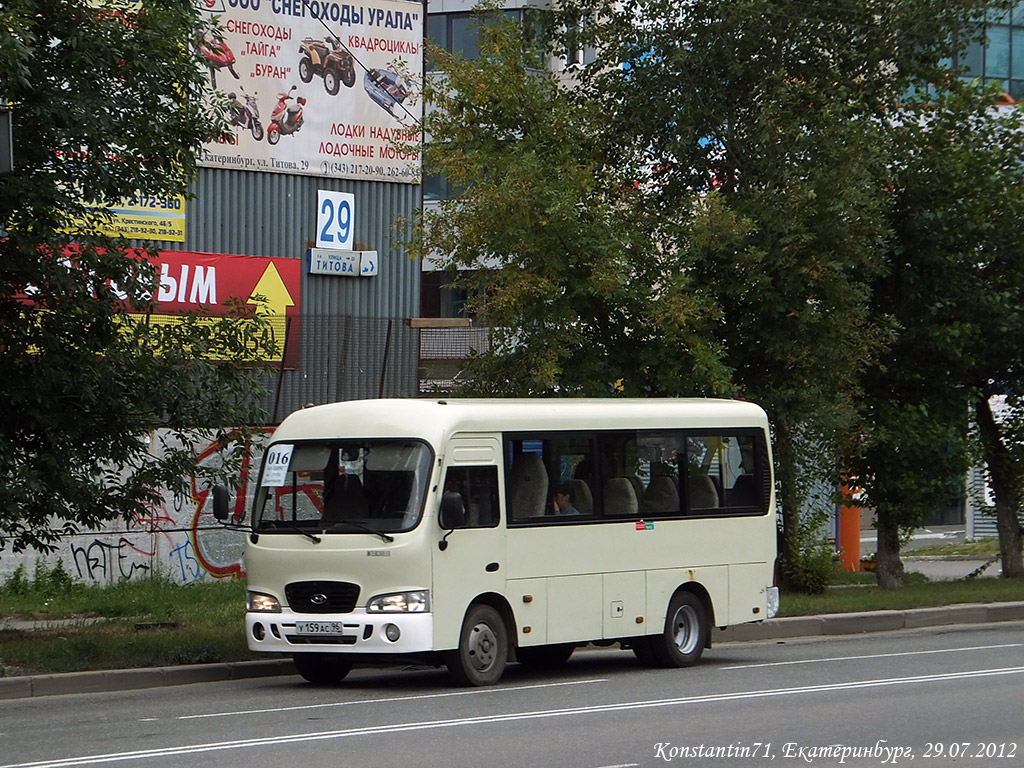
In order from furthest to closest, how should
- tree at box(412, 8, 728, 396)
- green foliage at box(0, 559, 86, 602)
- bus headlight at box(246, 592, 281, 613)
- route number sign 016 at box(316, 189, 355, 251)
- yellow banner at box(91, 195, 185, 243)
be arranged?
1. route number sign 016 at box(316, 189, 355, 251)
2. yellow banner at box(91, 195, 185, 243)
3. green foliage at box(0, 559, 86, 602)
4. tree at box(412, 8, 728, 396)
5. bus headlight at box(246, 592, 281, 613)

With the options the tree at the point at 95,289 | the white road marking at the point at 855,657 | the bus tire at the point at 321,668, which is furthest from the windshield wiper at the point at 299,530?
the white road marking at the point at 855,657

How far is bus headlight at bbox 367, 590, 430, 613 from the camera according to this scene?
1273cm

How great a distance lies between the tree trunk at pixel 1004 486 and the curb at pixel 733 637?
407 centimetres

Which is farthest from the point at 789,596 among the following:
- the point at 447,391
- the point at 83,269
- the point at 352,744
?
the point at 352,744

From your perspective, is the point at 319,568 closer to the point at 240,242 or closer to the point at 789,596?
the point at 789,596

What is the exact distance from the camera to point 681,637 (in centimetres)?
1534

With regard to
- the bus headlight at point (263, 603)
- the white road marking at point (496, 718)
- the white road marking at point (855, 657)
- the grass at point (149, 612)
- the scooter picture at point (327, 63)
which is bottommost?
the white road marking at point (855, 657)

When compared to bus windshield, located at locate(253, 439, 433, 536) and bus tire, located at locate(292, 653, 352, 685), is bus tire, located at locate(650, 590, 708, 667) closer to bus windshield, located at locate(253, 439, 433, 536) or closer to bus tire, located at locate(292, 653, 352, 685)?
bus tire, located at locate(292, 653, 352, 685)

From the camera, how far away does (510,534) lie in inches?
539

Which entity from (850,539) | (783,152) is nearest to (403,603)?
(783,152)

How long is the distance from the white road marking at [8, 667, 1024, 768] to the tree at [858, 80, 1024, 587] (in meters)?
9.26

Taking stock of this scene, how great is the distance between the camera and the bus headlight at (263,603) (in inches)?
523

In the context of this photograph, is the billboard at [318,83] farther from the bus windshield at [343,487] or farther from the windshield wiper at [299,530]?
the windshield wiper at [299,530]

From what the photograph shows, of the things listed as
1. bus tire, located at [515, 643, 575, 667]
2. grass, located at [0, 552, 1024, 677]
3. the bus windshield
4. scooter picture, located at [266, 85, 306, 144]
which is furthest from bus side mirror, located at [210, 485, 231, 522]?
scooter picture, located at [266, 85, 306, 144]
